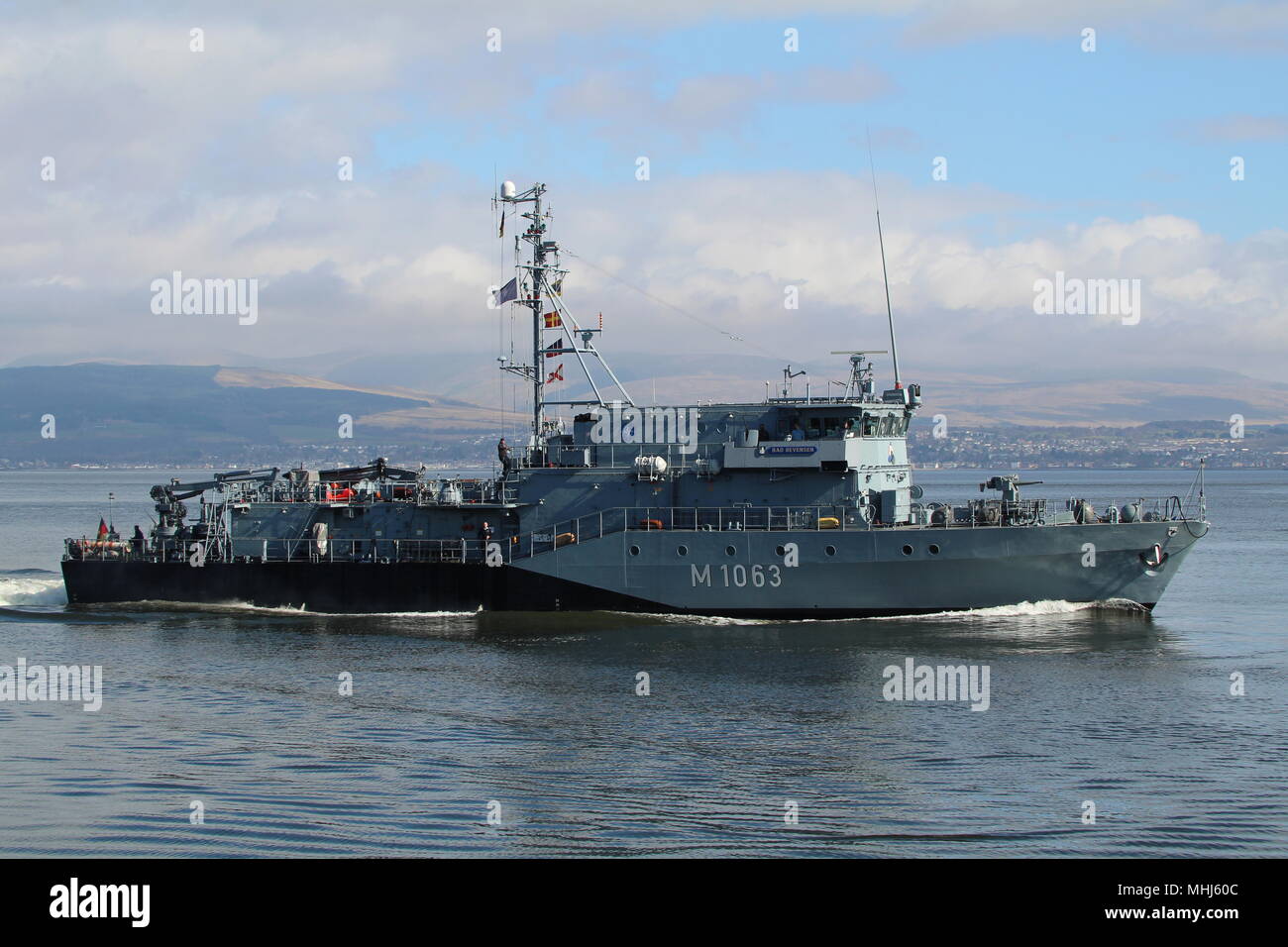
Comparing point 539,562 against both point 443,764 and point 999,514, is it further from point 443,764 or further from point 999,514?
point 443,764

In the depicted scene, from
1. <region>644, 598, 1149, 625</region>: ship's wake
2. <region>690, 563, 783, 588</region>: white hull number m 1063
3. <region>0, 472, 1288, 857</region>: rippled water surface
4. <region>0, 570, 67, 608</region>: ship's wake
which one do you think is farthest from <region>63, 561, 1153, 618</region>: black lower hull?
<region>0, 570, 67, 608</region>: ship's wake

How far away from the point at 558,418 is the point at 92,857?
23.2 meters

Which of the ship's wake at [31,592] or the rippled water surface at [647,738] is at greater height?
the ship's wake at [31,592]

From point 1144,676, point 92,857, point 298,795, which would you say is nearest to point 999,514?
point 1144,676

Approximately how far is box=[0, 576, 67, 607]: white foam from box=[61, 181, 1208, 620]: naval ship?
238 cm

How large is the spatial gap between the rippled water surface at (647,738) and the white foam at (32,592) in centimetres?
490

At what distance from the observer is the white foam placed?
4250 cm

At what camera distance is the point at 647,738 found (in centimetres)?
2239

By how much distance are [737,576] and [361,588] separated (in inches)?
449

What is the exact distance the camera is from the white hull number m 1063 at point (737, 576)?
3425 cm

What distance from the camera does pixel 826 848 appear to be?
16.5m

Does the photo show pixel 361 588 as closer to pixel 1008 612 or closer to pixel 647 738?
pixel 647 738

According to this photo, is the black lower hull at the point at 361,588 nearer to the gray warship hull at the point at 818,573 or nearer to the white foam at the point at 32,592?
the gray warship hull at the point at 818,573

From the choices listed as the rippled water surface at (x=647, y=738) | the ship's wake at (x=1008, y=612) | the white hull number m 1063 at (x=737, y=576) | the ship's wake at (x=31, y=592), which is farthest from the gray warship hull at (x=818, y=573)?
the ship's wake at (x=31, y=592)
